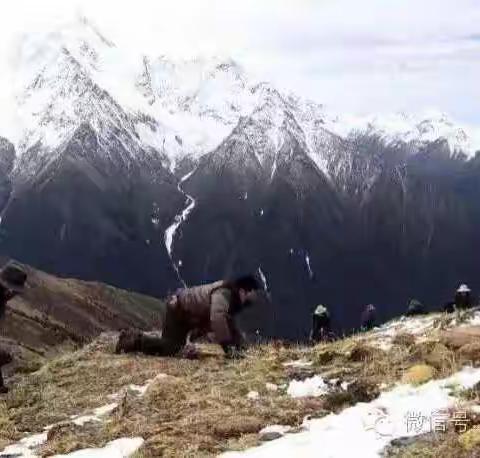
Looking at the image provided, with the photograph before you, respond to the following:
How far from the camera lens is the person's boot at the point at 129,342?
19.8 metres

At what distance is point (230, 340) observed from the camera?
17922 mm

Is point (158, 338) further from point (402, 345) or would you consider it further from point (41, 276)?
point (41, 276)

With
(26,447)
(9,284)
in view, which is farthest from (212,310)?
(26,447)

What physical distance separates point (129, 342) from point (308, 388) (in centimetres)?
677

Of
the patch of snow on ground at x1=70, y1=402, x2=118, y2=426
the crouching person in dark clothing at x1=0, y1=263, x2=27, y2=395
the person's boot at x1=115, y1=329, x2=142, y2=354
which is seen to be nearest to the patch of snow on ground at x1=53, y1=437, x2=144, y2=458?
the patch of snow on ground at x1=70, y1=402, x2=118, y2=426

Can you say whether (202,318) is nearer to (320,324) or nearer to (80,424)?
(80,424)

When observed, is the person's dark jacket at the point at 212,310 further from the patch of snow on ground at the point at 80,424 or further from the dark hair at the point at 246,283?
the patch of snow on ground at the point at 80,424

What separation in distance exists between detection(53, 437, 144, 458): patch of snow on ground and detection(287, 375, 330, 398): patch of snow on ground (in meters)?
2.88

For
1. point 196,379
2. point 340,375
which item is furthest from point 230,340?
point 340,375

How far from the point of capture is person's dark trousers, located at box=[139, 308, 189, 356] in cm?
1923

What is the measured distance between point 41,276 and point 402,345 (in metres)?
120

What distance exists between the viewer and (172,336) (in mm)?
19391

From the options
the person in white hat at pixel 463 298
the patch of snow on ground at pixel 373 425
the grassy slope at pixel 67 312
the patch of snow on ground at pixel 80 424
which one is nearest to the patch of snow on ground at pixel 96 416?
the patch of snow on ground at pixel 80 424

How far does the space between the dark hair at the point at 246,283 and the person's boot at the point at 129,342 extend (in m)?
3.38
